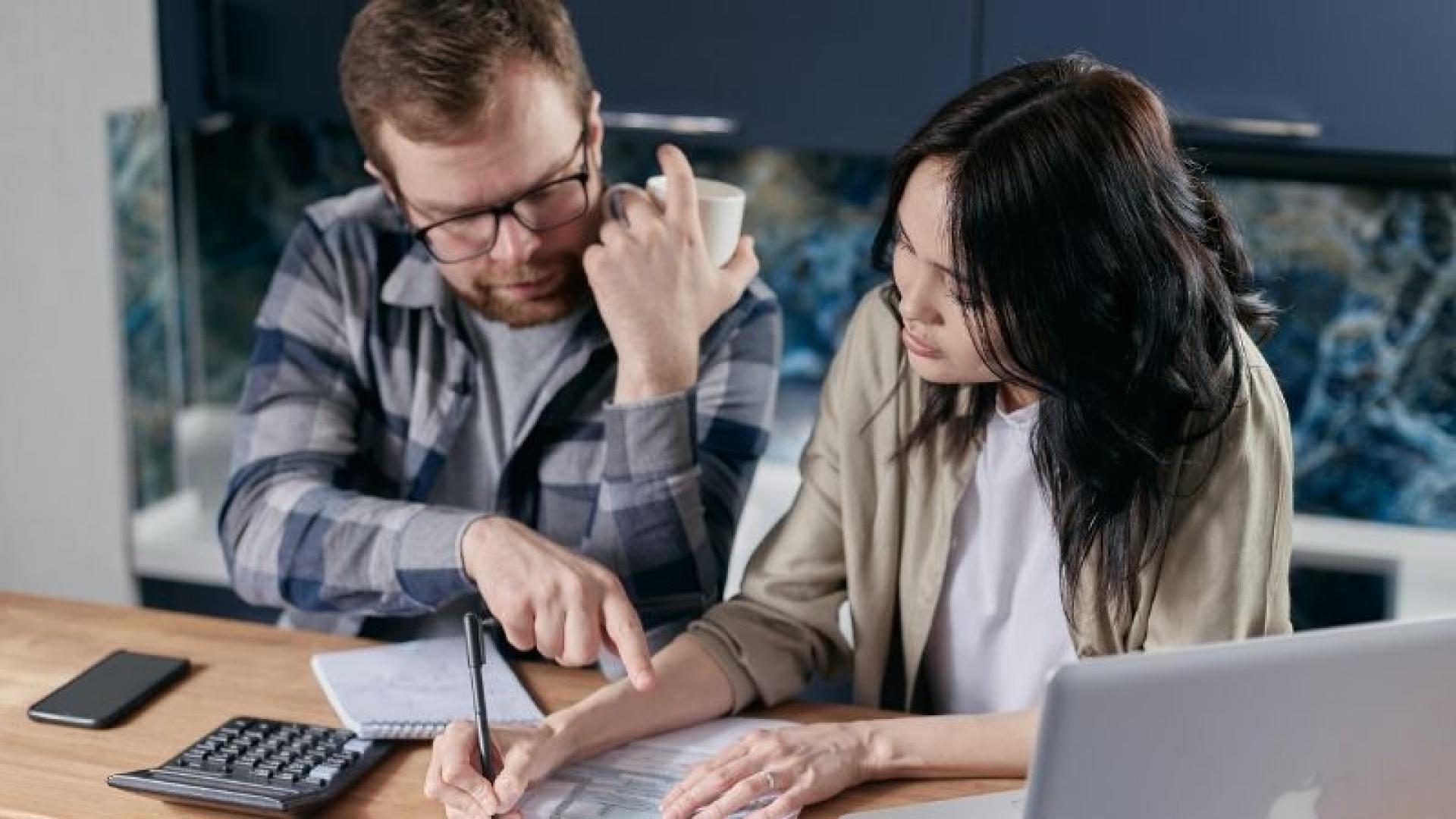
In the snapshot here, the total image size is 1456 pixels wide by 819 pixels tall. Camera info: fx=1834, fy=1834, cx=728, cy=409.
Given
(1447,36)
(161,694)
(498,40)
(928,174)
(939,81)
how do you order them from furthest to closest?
(939,81) → (1447,36) → (498,40) → (161,694) → (928,174)

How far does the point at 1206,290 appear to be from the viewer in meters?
1.50

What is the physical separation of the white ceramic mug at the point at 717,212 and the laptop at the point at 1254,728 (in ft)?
2.79

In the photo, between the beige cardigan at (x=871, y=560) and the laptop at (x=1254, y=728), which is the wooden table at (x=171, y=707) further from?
the laptop at (x=1254, y=728)

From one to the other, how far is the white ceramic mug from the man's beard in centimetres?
11

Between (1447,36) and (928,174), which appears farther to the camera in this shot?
(1447,36)

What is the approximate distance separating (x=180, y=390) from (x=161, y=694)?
1599 mm

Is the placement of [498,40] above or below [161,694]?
above

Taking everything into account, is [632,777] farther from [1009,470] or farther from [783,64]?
[783,64]

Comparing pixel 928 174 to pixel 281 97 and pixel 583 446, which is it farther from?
pixel 281 97

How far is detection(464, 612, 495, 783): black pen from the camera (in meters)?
1.46

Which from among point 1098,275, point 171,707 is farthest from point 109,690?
point 1098,275

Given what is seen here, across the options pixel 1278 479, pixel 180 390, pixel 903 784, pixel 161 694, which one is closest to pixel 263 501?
pixel 161 694

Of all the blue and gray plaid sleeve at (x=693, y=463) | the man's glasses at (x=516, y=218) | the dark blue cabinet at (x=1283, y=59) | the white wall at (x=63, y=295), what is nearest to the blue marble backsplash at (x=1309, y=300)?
the white wall at (x=63, y=295)

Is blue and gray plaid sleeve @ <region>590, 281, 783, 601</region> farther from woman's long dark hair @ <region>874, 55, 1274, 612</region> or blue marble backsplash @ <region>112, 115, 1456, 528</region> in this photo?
blue marble backsplash @ <region>112, 115, 1456, 528</region>
